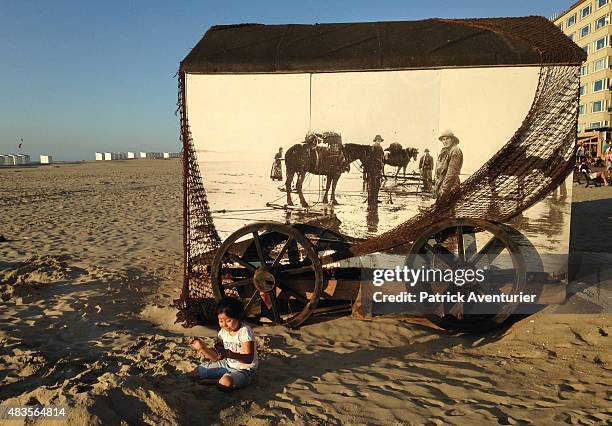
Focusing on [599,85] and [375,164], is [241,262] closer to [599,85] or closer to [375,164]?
[375,164]

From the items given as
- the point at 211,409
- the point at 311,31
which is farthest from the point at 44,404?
the point at 311,31

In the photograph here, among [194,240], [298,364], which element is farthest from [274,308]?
[194,240]

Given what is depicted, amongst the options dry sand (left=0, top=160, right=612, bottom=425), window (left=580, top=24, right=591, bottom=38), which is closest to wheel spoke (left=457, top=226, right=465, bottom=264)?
dry sand (left=0, top=160, right=612, bottom=425)

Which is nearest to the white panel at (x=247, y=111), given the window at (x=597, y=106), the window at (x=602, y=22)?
the window at (x=597, y=106)

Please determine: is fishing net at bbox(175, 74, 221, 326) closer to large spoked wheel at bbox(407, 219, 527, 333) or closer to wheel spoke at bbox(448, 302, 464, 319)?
large spoked wheel at bbox(407, 219, 527, 333)

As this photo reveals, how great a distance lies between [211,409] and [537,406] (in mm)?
2650

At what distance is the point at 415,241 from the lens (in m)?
4.92

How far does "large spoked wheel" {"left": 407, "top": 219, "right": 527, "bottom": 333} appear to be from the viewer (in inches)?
193

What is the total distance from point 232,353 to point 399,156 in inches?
115

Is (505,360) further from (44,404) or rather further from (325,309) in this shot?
(44,404)

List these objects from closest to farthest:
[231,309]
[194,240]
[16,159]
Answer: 1. [231,309]
2. [194,240]
3. [16,159]

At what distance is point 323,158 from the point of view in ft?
16.9

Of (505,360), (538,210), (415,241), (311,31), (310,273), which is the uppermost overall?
(311,31)

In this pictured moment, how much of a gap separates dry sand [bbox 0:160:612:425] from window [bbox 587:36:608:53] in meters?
66.1
